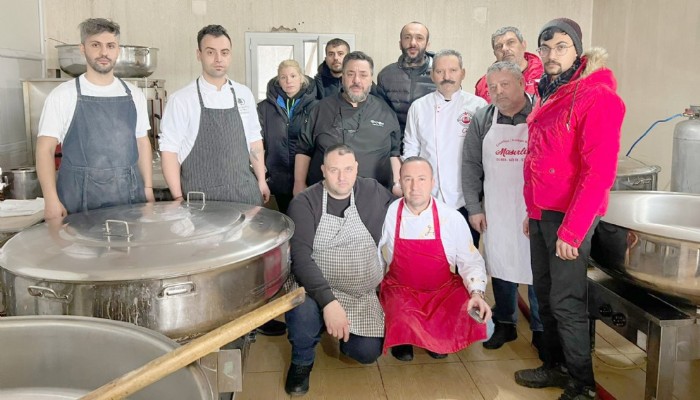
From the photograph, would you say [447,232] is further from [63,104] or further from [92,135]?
[63,104]

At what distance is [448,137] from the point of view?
2982 millimetres

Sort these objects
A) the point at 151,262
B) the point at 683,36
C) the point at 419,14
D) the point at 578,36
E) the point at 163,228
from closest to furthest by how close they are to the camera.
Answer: the point at 151,262 < the point at 163,228 < the point at 578,36 < the point at 683,36 < the point at 419,14

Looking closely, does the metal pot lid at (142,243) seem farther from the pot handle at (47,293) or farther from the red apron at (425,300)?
the red apron at (425,300)

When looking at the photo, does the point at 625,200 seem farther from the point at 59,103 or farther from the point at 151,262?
the point at 59,103

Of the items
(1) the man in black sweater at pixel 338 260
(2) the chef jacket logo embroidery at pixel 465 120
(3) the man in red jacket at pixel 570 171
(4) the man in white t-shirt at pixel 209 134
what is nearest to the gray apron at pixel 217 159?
(4) the man in white t-shirt at pixel 209 134

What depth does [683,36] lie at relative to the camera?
4.22 meters

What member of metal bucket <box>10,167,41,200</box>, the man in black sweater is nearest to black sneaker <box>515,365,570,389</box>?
the man in black sweater

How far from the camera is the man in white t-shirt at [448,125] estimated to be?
2.96m

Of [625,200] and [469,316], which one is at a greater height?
[625,200]

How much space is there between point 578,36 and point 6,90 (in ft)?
12.6

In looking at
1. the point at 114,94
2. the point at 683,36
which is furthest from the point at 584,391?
the point at 683,36

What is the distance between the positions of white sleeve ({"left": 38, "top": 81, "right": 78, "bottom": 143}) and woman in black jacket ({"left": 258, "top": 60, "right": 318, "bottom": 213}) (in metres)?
1.24

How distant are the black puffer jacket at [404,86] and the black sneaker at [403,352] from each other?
4.11ft

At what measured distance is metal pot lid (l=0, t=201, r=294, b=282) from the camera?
1.62 m
